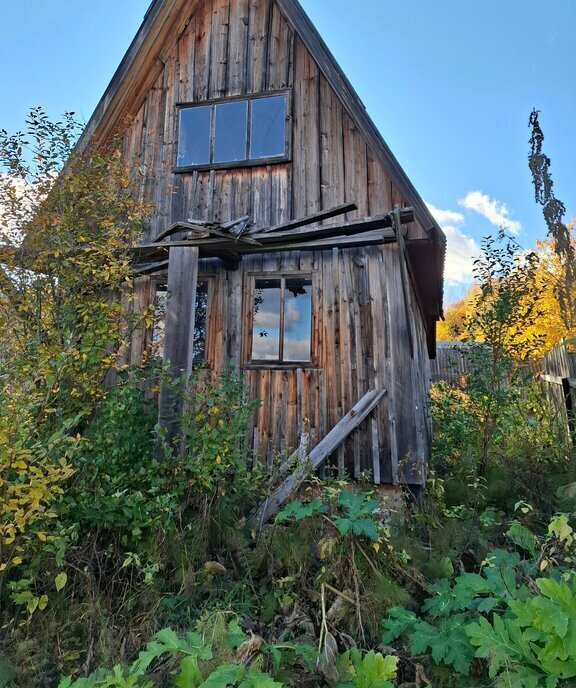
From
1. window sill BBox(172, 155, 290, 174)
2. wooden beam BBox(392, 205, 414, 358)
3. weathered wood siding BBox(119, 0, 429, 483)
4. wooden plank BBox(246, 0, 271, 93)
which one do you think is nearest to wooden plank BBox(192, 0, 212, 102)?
weathered wood siding BBox(119, 0, 429, 483)

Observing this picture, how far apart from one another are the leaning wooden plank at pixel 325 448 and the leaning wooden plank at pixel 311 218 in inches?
91.3

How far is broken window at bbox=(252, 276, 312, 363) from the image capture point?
20.2 ft

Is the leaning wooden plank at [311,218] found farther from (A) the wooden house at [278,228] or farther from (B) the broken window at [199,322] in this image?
(B) the broken window at [199,322]

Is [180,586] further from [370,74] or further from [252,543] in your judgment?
[370,74]

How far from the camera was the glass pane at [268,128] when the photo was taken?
21.6 ft

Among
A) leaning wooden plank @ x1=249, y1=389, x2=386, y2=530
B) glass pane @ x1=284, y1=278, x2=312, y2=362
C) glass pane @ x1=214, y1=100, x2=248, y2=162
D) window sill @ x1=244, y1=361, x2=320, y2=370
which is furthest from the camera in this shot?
glass pane @ x1=214, y1=100, x2=248, y2=162

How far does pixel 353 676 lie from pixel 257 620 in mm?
1010

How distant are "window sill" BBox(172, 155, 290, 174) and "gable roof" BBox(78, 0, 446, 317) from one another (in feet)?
3.96

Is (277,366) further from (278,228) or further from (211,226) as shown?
(211,226)

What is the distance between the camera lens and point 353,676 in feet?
8.15

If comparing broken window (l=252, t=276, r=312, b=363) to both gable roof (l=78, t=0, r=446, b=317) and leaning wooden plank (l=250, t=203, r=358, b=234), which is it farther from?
gable roof (l=78, t=0, r=446, b=317)

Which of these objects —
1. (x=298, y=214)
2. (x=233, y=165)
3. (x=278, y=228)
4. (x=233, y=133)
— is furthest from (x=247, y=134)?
(x=278, y=228)

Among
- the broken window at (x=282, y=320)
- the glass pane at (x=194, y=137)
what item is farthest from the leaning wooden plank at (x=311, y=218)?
the glass pane at (x=194, y=137)

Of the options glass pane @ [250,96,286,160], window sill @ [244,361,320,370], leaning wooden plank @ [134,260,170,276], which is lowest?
window sill @ [244,361,320,370]
